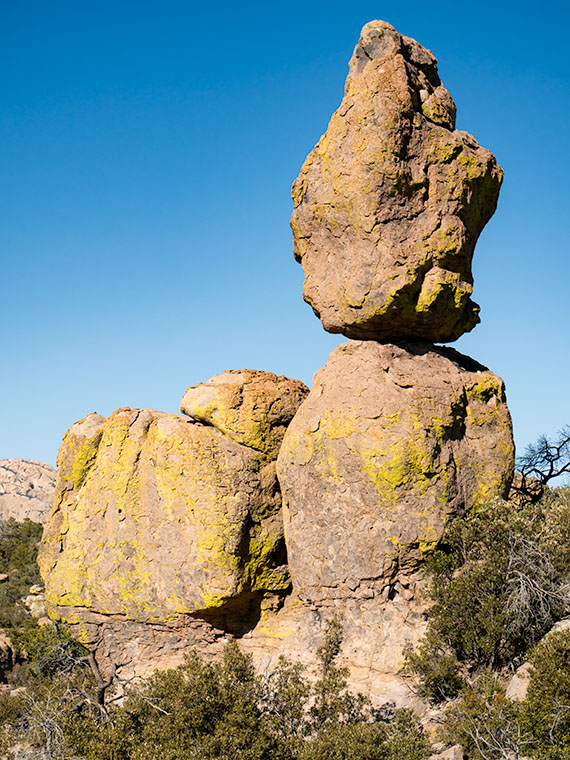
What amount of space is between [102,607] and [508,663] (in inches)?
354

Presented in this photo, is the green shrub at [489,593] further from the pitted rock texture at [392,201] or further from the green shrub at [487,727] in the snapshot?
the pitted rock texture at [392,201]

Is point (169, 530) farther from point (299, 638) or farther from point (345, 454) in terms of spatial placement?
point (345, 454)

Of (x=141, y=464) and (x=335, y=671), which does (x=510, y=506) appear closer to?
(x=335, y=671)

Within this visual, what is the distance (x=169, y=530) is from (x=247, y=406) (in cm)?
333

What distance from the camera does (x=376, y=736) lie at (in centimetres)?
1162

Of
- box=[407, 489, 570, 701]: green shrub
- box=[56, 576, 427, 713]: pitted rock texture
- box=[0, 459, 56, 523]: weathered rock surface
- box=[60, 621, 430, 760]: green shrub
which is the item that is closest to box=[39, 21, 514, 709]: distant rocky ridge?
box=[56, 576, 427, 713]: pitted rock texture

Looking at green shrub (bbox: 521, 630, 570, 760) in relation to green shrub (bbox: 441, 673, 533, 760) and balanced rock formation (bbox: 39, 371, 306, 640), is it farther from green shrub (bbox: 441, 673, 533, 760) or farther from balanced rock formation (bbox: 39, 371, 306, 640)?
balanced rock formation (bbox: 39, 371, 306, 640)

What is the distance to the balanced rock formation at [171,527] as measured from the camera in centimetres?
1535

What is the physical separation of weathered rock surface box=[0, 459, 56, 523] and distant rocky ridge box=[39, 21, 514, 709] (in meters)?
71.2

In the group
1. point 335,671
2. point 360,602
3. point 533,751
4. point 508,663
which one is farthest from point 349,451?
point 533,751

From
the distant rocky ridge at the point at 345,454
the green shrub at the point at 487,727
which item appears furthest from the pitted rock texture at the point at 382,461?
the green shrub at the point at 487,727

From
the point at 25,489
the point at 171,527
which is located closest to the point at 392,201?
the point at 171,527

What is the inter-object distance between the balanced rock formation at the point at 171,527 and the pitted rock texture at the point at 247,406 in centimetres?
6

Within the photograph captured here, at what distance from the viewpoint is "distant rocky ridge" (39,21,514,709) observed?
14391mm
